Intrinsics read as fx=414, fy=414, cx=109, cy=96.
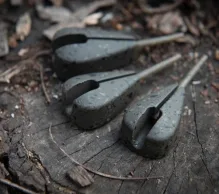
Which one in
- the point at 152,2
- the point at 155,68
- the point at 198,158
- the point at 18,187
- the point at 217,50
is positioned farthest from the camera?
the point at 152,2

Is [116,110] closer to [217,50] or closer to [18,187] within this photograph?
[18,187]

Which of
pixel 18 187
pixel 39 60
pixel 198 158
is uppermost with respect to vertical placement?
pixel 39 60

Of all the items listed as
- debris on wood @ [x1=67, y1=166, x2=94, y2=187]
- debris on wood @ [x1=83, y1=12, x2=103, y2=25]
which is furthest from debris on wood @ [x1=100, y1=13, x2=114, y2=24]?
debris on wood @ [x1=67, y1=166, x2=94, y2=187]

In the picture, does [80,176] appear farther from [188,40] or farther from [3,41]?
[188,40]

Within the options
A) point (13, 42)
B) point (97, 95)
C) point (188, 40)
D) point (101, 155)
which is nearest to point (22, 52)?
point (13, 42)

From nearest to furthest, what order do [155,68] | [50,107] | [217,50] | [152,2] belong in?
[50,107], [155,68], [217,50], [152,2]

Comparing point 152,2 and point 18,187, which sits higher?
point 152,2

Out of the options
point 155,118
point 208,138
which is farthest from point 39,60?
point 208,138
